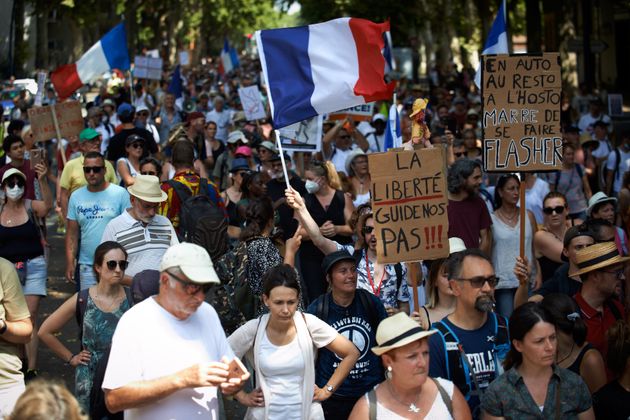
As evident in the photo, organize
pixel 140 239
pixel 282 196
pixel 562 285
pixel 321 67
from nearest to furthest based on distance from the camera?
pixel 562 285 < pixel 140 239 < pixel 321 67 < pixel 282 196

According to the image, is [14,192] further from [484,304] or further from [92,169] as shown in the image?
[484,304]

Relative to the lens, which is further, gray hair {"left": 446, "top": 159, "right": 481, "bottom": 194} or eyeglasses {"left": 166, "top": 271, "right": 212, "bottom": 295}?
gray hair {"left": 446, "top": 159, "right": 481, "bottom": 194}

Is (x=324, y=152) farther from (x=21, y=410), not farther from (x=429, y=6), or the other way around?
(x=429, y=6)

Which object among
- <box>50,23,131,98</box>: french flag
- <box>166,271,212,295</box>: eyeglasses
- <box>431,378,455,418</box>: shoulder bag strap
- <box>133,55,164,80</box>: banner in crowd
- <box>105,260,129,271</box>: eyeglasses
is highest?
<box>50,23,131,98</box>: french flag

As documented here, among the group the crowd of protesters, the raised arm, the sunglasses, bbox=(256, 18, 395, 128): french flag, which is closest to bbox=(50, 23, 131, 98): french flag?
the crowd of protesters

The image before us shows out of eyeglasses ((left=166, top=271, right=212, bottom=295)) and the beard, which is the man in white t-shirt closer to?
eyeglasses ((left=166, top=271, right=212, bottom=295))

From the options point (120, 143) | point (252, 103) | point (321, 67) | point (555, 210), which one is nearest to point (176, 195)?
point (321, 67)

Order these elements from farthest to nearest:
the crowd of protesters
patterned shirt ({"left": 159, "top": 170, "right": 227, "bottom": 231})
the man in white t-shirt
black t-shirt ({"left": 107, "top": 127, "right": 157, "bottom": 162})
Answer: black t-shirt ({"left": 107, "top": 127, "right": 157, "bottom": 162})
patterned shirt ({"left": 159, "top": 170, "right": 227, "bottom": 231})
the crowd of protesters
the man in white t-shirt

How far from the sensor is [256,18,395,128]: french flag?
8273 millimetres

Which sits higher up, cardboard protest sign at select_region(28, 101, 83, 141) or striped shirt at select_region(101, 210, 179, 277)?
cardboard protest sign at select_region(28, 101, 83, 141)

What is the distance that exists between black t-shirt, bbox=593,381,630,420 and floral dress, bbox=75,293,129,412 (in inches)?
108

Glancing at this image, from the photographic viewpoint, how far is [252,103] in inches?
734

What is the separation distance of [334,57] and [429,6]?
4202 centimetres

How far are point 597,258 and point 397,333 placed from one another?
1960mm
